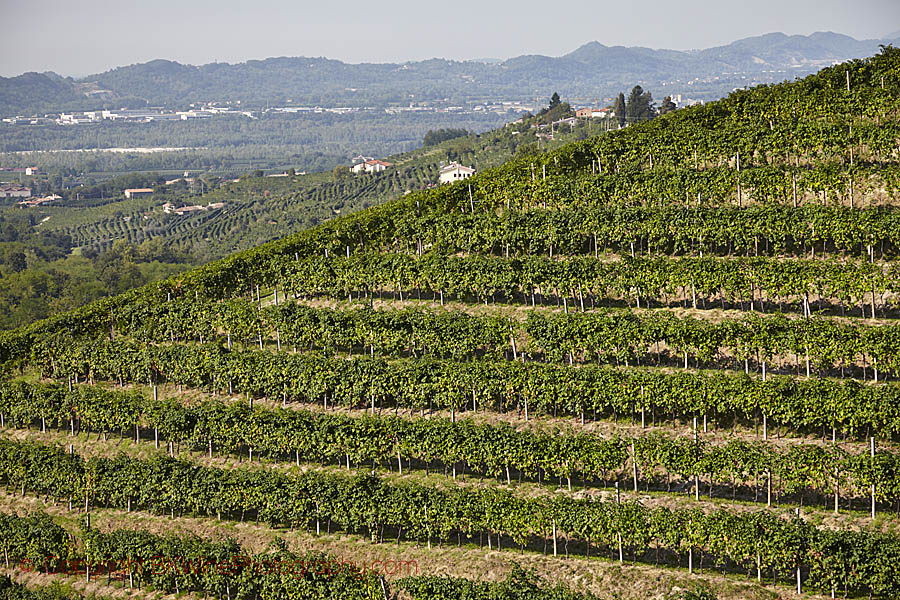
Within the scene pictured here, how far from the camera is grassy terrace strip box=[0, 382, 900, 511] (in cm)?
2828

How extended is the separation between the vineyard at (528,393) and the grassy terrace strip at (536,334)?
140 millimetres

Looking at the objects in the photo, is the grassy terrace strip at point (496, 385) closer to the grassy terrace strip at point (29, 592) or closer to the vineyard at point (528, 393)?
the vineyard at point (528, 393)

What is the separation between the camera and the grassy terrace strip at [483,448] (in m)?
28.3

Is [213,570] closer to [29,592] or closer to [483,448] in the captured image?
[29,592]

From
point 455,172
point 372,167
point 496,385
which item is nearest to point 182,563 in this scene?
point 496,385

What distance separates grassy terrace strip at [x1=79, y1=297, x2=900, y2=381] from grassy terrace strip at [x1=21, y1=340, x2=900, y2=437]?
1.18 meters

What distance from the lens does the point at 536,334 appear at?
3691cm

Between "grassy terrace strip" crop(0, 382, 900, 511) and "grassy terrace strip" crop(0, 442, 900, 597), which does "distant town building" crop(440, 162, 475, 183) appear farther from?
"grassy terrace strip" crop(0, 442, 900, 597)

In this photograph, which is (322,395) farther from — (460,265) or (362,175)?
(362,175)

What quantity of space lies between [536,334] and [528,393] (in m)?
3.57

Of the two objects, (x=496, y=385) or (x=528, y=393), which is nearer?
(x=528, y=393)

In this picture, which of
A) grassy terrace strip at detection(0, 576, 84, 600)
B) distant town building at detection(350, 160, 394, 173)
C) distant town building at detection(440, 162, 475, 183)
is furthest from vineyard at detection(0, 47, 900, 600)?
distant town building at detection(350, 160, 394, 173)

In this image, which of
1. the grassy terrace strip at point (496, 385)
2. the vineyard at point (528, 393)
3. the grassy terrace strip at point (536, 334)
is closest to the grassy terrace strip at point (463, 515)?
the vineyard at point (528, 393)

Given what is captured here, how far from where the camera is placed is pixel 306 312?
4106 centimetres
